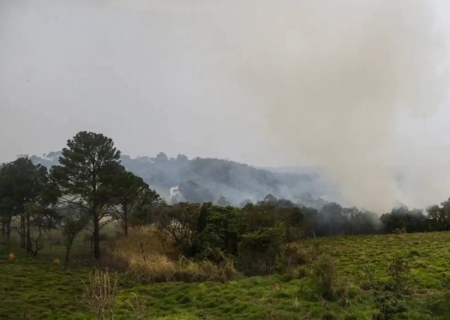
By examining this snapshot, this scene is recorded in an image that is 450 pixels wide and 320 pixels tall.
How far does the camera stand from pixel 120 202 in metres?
24.8

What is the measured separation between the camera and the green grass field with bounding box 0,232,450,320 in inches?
378

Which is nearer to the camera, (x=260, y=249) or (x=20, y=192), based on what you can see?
(x=260, y=249)

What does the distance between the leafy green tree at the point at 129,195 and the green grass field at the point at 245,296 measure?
6.32 m

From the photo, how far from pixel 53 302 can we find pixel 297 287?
8.43 meters

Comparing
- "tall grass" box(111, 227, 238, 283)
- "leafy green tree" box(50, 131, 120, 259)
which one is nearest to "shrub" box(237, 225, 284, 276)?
"tall grass" box(111, 227, 238, 283)

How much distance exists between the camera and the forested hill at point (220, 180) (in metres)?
76.5

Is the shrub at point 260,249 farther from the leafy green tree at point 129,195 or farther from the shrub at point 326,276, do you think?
the leafy green tree at point 129,195

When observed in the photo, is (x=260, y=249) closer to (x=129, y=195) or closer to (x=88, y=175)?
(x=129, y=195)

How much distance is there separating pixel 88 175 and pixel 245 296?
52.8 feet

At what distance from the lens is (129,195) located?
24.6m

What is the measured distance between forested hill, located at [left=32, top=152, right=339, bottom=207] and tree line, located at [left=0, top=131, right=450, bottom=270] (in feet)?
110

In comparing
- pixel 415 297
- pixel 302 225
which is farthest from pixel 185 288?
pixel 302 225

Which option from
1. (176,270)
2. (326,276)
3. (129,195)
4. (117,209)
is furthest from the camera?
(117,209)

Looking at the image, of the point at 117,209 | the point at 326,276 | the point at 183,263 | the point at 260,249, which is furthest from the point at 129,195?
the point at 326,276
